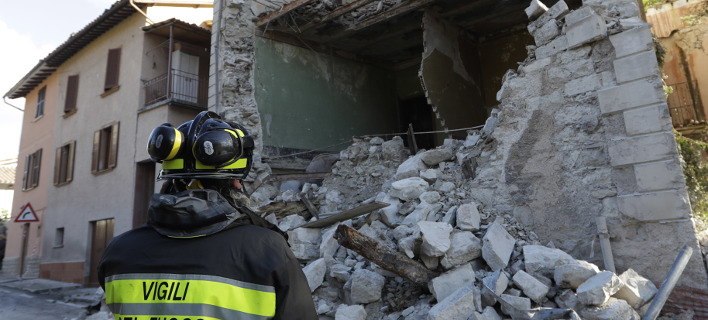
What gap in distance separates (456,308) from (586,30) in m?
3.14

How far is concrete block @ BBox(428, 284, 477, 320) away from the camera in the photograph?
129 inches

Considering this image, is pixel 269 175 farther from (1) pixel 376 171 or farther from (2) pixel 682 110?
(2) pixel 682 110

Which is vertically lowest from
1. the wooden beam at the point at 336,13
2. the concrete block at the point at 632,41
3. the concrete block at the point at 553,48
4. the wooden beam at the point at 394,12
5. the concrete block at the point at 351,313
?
the concrete block at the point at 351,313

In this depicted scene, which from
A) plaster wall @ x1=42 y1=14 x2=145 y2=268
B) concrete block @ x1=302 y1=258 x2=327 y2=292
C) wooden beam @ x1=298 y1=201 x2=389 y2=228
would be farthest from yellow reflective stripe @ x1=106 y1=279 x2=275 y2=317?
plaster wall @ x1=42 y1=14 x2=145 y2=268

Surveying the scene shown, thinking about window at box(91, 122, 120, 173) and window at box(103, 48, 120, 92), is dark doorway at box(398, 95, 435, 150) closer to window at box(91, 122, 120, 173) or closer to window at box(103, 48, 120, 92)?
window at box(91, 122, 120, 173)

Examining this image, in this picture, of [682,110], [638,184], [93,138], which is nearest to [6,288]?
[93,138]

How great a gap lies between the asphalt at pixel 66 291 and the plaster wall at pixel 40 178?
1.68 meters

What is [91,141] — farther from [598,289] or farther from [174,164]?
[598,289]

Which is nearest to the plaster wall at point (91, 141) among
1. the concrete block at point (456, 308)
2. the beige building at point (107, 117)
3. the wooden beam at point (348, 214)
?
the beige building at point (107, 117)

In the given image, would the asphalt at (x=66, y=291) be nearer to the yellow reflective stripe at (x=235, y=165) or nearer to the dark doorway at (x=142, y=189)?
the dark doorway at (x=142, y=189)

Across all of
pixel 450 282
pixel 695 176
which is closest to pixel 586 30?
pixel 695 176

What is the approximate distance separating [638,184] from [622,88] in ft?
3.04

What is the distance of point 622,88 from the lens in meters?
4.29

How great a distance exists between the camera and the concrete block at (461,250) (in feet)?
12.6
